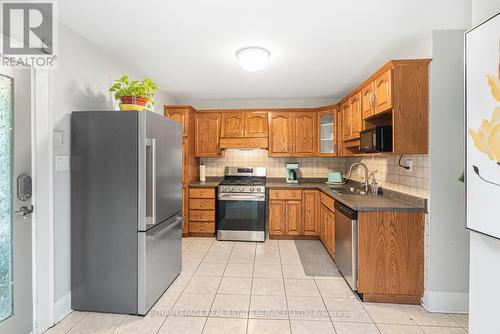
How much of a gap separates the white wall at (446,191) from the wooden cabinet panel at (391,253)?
98 millimetres

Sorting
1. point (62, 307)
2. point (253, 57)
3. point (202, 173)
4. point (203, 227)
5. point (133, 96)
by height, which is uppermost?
point (253, 57)

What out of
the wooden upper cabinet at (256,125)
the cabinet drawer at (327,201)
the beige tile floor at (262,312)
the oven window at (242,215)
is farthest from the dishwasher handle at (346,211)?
the wooden upper cabinet at (256,125)

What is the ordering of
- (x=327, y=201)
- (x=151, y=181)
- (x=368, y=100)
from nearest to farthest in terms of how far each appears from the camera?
(x=151, y=181)
(x=368, y=100)
(x=327, y=201)

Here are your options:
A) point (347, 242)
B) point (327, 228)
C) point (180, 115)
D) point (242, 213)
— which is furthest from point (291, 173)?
point (180, 115)

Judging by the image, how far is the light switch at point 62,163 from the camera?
2.00 m

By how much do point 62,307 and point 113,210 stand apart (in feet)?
2.92

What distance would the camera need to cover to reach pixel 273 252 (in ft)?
11.6

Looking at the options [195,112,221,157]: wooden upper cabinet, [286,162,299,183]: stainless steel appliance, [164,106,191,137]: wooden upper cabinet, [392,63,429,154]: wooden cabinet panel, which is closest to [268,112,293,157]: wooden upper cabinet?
[286,162,299,183]: stainless steel appliance

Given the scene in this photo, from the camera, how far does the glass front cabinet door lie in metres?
4.14

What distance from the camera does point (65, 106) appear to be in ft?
6.82

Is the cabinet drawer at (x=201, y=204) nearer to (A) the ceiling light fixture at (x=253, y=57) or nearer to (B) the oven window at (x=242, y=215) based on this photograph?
(B) the oven window at (x=242, y=215)

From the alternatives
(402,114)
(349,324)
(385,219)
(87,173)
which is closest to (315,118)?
(402,114)

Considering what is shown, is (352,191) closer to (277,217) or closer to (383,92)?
(277,217)

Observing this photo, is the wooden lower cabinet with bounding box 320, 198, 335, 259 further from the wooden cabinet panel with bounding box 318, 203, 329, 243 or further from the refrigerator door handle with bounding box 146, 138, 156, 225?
the refrigerator door handle with bounding box 146, 138, 156, 225
